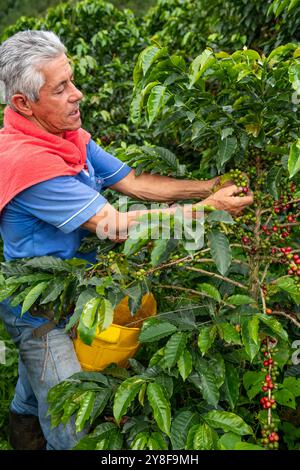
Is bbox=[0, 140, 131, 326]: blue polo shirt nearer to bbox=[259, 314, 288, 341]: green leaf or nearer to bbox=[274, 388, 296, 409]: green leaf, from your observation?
bbox=[259, 314, 288, 341]: green leaf

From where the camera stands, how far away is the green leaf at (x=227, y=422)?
5.24 ft

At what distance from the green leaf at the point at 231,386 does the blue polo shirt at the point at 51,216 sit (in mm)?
669

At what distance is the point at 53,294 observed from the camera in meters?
1.69

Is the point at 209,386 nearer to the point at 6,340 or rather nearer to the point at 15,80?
the point at 15,80

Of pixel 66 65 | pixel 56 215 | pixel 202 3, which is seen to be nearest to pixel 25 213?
pixel 56 215

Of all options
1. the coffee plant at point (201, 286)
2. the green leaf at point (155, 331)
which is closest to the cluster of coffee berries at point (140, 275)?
the coffee plant at point (201, 286)

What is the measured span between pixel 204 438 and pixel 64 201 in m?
0.83

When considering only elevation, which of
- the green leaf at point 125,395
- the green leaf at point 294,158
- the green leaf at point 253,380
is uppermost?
the green leaf at point 294,158

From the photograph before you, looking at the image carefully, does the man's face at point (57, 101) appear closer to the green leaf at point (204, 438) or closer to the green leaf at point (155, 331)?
the green leaf at point (155, 331)

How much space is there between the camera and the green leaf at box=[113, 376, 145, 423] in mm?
1573

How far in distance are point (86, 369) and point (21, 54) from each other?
3.57 feet

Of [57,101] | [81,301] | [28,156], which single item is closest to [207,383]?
[81,301]

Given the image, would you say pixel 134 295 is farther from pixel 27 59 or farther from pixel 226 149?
pixel 27 59

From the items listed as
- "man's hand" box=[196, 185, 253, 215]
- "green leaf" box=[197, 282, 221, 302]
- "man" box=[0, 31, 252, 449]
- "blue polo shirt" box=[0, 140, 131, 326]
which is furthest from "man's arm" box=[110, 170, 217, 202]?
"green leaf" box=[197, 282, 221, 302]
